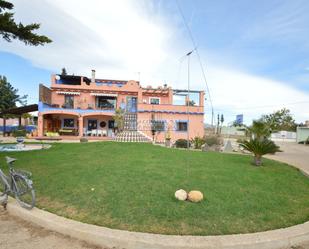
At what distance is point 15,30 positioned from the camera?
1127cm

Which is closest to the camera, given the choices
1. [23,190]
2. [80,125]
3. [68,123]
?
[23,190]

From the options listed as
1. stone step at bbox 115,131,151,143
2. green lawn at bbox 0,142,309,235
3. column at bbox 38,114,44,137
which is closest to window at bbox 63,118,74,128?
column at bbox 38,114,44,137

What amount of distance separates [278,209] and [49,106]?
2578 centimetres

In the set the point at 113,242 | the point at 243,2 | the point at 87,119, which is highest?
the point at 243,2

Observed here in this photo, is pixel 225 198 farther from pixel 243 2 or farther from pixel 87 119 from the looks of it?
pixel 87 119

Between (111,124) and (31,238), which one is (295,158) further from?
(111,124)

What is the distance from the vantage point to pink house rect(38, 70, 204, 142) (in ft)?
82.0

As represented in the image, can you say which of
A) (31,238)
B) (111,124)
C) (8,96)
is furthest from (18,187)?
(8,96)

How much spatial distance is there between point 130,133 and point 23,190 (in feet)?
50.6

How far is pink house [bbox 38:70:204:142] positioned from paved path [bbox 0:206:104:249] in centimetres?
1936

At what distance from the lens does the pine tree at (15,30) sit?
10917 mm

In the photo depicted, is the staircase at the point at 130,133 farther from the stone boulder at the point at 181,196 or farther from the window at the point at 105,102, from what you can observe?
the stone boulder at the point at 181,196

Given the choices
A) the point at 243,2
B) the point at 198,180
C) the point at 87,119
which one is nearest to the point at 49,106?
the point at 87,119

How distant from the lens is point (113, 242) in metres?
3.35
